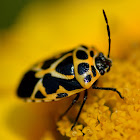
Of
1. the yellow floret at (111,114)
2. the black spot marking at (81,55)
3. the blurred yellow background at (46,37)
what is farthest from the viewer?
the blurred yellow background at (46,37)

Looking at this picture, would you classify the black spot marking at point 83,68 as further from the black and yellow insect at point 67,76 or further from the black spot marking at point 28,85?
the black spot marking at point 28,85

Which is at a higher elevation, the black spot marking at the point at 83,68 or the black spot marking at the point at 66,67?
the black spot marking at the point at 66,67

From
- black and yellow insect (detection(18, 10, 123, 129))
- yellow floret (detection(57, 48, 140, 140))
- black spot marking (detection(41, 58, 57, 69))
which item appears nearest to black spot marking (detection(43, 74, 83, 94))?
black and yellow insect (detection(18, 10, 123, 129))

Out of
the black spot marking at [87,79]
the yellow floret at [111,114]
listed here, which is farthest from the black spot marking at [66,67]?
the yellow floret at [111,114]

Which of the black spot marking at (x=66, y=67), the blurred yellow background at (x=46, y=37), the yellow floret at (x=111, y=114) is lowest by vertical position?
the yellow floret at (x=111, y=114)

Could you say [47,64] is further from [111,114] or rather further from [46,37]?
[46,37]

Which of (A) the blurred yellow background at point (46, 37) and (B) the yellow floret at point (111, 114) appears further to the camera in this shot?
(A) the blurred yellow background at point (46, 37)

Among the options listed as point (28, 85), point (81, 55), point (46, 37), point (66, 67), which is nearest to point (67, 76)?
point (66, 67)

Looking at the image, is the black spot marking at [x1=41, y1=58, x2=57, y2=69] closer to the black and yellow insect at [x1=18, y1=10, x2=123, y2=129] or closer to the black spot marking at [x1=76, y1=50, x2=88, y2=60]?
the black and yellow insect at [x1=18, y1=10, x2=123, y2=129]
